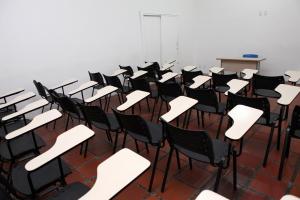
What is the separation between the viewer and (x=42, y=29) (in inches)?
155

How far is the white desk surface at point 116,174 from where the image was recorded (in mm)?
1104

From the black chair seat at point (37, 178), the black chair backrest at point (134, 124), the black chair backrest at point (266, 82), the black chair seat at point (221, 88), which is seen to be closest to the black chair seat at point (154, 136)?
the black chair backrest at point (134, 124)

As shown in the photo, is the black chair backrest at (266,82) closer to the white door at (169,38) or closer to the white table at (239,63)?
the white table at (239,63)

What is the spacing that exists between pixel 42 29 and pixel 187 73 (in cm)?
276

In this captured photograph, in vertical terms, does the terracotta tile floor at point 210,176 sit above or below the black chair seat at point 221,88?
below

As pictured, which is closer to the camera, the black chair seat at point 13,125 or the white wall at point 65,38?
the black chair seat at point 13,125

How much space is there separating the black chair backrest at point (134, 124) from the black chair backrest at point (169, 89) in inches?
44.0

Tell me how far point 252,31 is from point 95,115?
5463mm

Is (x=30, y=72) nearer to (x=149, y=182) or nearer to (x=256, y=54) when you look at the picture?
(x=149, y=182)

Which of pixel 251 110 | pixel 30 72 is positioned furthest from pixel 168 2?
pixel 251 110

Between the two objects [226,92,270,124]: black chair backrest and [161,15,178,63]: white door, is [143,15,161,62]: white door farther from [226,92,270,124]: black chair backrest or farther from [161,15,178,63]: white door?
[226,92,270,124]: black chair backrest

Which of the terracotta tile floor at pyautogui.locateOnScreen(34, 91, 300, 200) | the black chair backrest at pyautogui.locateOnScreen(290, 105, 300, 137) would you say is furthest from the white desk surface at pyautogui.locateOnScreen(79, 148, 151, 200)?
the black chair backrest at pyautogui.locateOnScreen(290, 105, 300, 137)

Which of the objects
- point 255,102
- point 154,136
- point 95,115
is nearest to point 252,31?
point 255,102

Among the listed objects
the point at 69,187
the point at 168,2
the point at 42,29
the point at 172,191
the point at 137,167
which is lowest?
the point at 172,191
